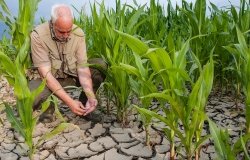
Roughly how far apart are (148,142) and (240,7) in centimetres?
125

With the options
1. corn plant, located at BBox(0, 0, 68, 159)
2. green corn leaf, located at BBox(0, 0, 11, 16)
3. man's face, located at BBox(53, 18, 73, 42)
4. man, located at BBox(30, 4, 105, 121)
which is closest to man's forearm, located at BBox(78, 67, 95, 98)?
man, located at BBox(30, 4, 105, 121)

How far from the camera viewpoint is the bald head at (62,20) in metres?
2.64

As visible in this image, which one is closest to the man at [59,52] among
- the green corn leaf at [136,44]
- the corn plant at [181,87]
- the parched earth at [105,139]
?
the parched earth at [105,139]

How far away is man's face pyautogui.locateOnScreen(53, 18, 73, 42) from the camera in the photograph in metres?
2.64

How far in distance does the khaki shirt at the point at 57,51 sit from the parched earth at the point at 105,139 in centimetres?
39

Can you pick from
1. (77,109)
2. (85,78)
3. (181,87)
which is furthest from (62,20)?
(181,87)

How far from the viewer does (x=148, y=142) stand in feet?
8.36

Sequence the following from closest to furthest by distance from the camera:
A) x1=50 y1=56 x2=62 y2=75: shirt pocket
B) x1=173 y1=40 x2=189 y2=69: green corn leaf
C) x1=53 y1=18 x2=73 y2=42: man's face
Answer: x1=173 y1=40 x2=189 y2=69: green corn leaf → x1=53 y1=18 x2=73 y2=42: man's face → x1=50 y1=56 x2=62 y2=75: shirt pocket

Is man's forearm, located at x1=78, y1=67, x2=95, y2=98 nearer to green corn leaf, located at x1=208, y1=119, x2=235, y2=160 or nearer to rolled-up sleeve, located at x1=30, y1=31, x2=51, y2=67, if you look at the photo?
rolled-up sleeve, located at x1=30, y1=31, x2=51, y2=67

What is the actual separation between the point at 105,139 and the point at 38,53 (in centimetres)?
74

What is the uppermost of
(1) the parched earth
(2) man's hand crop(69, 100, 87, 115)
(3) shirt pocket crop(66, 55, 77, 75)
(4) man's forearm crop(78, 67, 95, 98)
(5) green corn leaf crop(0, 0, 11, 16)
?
(5) green corn leaf crop(0, 0, 11, 16)

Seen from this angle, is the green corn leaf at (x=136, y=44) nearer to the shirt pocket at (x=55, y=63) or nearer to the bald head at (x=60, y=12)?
the bald head at (x=60, y=12)

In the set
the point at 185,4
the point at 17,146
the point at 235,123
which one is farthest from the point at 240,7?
the point at 17,146

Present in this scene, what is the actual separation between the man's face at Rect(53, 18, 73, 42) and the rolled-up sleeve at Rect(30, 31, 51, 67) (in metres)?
0.13
